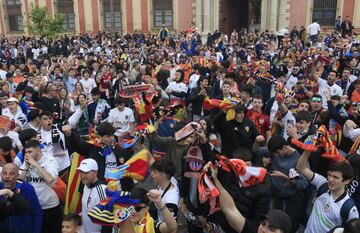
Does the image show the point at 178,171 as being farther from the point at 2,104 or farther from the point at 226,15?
the point at 226,15

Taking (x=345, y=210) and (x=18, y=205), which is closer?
(x=345, y=210)

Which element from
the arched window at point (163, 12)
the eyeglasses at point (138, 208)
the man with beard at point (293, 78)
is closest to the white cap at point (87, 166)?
the eyeglasses at point (138, 208)

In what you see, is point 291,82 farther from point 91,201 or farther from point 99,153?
point 91,201

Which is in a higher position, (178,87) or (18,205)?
(178,87)

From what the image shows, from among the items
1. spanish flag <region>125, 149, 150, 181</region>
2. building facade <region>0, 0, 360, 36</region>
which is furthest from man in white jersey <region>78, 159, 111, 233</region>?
building facade <region>0, 0, 360, 36</region>

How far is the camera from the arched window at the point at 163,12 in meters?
28.9

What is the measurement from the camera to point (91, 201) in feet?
13.7

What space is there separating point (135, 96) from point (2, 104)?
2601 millimetres

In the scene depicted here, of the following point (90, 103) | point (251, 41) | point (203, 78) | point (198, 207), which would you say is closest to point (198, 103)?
point (203, 78)

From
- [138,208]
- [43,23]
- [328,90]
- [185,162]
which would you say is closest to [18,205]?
[138,208]

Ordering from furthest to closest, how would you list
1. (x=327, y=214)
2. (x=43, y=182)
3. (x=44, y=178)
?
(x=43, y=182) → (x=44, y=178) → (x=327, y=214)

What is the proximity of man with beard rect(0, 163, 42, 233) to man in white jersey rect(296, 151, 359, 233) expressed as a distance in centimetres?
291

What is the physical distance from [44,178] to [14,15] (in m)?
31.4

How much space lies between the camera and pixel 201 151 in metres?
4.75
